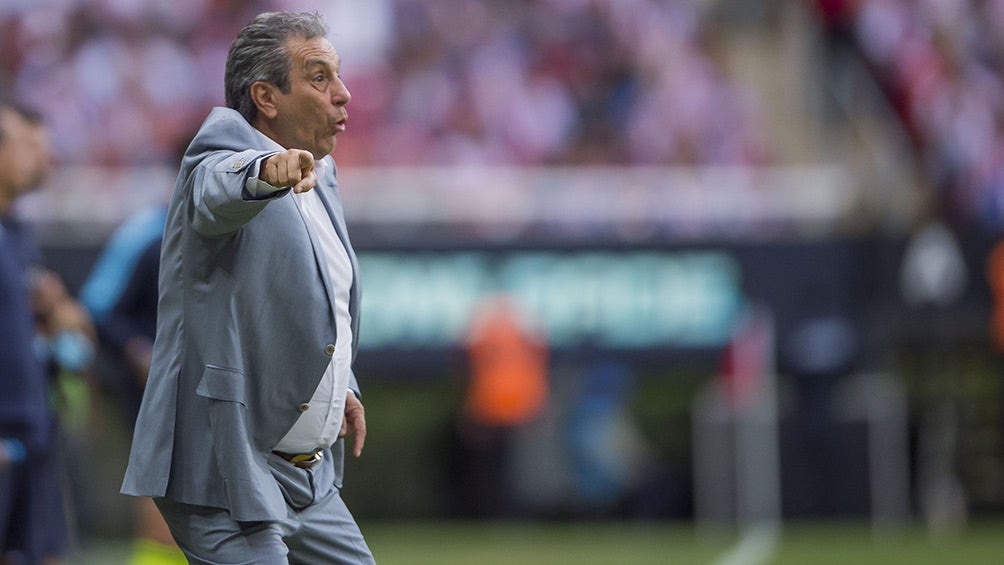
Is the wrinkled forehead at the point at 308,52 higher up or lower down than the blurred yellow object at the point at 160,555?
higher up

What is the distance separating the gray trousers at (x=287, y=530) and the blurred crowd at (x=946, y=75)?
38.0 feet

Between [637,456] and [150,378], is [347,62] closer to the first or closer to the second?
[637,456]

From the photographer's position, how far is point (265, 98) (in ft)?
13.5

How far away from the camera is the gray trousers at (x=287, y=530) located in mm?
3988

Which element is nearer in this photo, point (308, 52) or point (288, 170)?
point (288, 170)

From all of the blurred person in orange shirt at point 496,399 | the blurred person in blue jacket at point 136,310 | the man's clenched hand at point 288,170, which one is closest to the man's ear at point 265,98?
the man's clenched hand at point 288,170

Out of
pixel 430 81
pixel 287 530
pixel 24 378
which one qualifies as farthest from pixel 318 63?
pixel 430 81

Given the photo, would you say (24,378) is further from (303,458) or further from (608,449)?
(608,449)

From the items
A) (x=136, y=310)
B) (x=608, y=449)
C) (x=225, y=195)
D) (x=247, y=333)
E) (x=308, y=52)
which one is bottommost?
(x=608, y=449)

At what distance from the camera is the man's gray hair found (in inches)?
160

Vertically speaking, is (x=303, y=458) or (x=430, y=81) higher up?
(x=430, y=81)

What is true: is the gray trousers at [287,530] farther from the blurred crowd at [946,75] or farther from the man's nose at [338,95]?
the blurred crowd at [946,75]

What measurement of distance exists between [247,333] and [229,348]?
7cm

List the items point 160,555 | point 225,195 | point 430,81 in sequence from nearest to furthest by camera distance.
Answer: point 225,195 → point 160,555 → point 430,81
